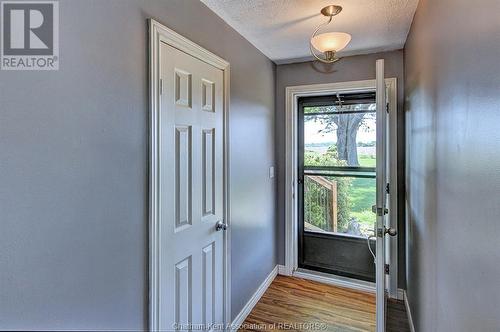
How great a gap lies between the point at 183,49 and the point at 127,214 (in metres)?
0.97

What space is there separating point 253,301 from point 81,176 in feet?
6.79

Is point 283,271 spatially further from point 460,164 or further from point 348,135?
point 460,164

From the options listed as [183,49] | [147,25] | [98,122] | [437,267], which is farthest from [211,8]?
[437,267]

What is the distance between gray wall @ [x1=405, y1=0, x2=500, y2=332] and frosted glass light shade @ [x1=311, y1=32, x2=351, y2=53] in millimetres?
472

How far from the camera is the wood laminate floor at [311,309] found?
2.35 metres

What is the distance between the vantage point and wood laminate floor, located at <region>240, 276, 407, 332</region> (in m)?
2.35

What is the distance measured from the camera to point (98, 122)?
1147 mm

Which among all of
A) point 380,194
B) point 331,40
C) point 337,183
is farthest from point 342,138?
point 380,194

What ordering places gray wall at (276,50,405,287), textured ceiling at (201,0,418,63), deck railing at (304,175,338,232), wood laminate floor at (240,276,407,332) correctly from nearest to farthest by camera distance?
textured ceiling at (201,0,418,63), wood laminate floor at (240,276,407,332), gray wall at (276,50,405,287), deck railing at (304,175,338,232)

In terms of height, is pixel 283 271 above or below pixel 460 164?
below

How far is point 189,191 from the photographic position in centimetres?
172

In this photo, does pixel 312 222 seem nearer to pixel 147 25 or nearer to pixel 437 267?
pixel 437 267
